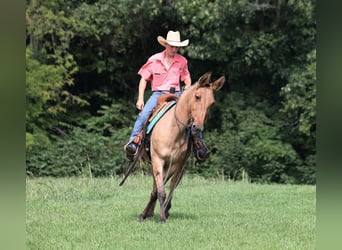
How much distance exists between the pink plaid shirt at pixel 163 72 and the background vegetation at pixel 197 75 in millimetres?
8328

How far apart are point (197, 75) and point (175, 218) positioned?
11.9m

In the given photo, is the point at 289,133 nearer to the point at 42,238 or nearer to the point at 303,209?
the point at 303,209

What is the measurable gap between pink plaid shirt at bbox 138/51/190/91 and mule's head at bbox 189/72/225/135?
88cm

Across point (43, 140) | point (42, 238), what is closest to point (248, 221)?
point (42, 238)

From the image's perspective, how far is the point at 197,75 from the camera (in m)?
18.9

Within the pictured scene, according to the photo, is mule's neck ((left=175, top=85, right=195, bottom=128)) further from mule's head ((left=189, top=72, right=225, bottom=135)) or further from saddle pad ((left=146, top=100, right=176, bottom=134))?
saddle pad ((left=146, top=100, right=176, bottom=134))

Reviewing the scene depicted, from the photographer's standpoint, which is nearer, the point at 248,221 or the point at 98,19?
the point at 248,221

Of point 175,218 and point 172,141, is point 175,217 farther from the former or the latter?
point 172,141

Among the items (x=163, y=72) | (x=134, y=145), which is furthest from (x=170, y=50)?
(x=134, y=145)

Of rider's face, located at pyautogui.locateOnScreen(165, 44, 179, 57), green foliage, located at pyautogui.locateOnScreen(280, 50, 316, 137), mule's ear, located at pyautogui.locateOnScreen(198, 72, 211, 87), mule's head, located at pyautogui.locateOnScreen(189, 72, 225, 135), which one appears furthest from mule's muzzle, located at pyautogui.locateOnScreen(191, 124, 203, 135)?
green foliage, located at pyautogui.locateOnScreen(280, 50, 316, 137)

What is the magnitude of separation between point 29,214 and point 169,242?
118 inches
